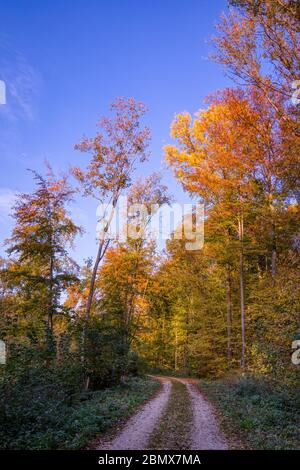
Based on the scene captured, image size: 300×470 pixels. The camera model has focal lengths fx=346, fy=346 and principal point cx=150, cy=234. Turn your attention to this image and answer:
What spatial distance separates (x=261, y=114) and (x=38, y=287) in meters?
12.8

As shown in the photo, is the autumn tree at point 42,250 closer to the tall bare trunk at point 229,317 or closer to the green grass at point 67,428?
the green grass at point 67,428

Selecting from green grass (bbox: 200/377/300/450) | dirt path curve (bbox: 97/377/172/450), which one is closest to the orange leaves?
green grass (bbox: 200/377/300/450)

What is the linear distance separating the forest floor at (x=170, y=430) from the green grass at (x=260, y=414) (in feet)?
1.49

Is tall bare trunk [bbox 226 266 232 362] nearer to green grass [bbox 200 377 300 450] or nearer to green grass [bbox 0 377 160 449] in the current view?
green grass [bbox 200 377 300 450]

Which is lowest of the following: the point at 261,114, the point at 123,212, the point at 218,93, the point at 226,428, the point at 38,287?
the point at 226,428

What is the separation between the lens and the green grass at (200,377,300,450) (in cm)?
744

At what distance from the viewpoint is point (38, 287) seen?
15.4m

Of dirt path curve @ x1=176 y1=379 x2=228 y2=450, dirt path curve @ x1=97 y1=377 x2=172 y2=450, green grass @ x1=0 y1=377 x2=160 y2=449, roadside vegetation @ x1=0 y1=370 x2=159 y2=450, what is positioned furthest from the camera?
dirt path curve @ x1=176 y1=379 x2=228 y2=450

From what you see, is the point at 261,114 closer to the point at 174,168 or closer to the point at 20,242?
the point at 174,168

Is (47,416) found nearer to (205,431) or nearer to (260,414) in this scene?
(205,431)

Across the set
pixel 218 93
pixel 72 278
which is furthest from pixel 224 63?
pixel 72 278

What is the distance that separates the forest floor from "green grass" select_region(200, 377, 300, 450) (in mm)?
454

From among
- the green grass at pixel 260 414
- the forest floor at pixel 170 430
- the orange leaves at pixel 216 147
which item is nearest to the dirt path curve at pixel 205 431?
the forest floor at pixel 170 430

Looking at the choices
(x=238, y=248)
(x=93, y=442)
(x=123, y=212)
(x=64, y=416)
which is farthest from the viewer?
(x=123, y=212)
